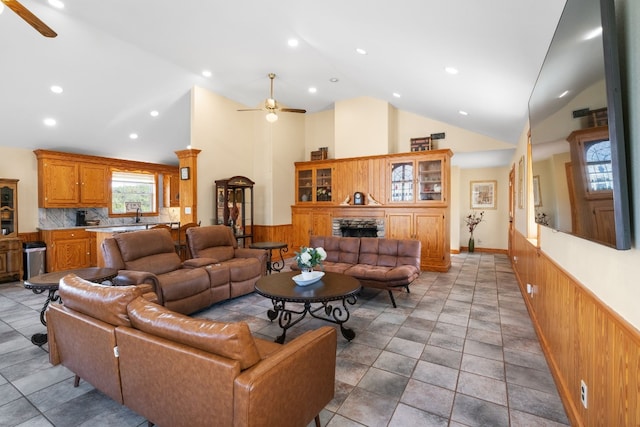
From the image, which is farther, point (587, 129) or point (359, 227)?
point (359, 227)

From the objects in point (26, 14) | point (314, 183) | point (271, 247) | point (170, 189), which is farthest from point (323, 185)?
point (26, 14)

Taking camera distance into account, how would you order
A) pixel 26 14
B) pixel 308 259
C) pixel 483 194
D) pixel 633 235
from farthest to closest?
pixel 483 194 < pixel 308 259 < pixel 26 14 < pixel 633 235

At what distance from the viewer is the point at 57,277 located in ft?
9.97

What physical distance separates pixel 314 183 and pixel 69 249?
5.11 metres

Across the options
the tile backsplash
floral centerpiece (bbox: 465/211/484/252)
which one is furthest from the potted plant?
floral centerpiece (bbox: 465/211/484/252)

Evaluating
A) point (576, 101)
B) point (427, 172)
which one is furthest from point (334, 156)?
point (576, 101)

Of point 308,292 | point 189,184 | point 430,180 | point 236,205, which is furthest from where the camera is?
point 236,205

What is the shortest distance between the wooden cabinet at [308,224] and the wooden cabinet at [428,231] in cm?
158

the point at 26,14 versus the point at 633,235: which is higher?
the point at 26,14

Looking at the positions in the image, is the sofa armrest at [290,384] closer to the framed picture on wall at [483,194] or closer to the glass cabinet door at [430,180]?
the glass cabinet door at [430,180]

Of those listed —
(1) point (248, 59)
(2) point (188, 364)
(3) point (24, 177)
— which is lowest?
(2) point (188, 364)

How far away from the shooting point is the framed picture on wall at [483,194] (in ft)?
27.2

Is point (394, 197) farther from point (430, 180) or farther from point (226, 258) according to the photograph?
point (226, 258)

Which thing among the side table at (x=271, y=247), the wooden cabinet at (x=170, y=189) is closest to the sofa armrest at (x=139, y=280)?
the side table at (x=271, y=247)
